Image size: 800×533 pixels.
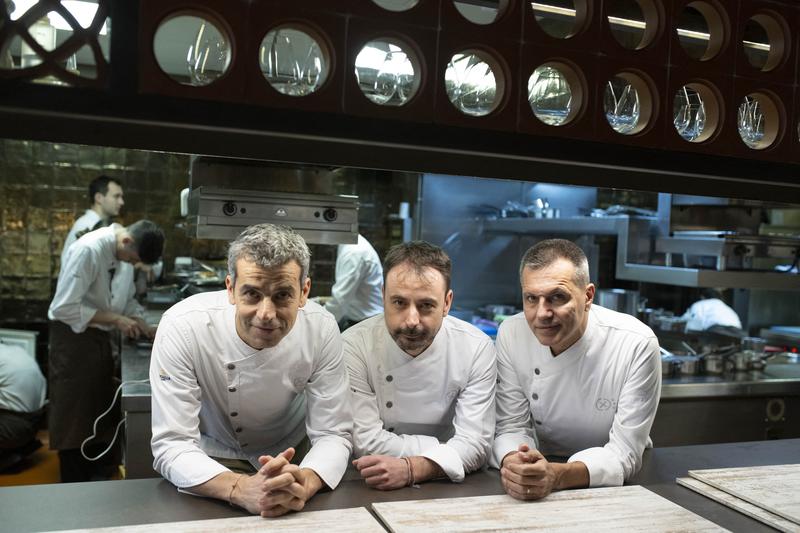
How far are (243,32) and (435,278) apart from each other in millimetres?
1177

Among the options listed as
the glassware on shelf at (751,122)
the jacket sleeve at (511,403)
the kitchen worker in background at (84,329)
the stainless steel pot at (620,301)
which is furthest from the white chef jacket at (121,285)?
the glassware on shelf at (751,122)

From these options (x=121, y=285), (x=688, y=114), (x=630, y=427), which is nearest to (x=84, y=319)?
(x=121, y=285)

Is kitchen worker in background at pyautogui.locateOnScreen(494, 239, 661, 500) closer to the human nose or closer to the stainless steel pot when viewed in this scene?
the human nose

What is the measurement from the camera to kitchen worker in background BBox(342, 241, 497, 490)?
219 cm

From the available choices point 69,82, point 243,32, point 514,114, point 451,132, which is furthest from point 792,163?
point 69,82

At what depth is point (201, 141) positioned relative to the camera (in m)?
1.19

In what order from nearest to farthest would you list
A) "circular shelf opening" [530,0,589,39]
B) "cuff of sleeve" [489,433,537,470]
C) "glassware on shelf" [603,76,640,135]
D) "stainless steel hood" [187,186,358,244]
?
"glassware on shelf" [603,76,640,135] → "circular shelf opening" [530,0,589,39] → "cuff of sleeve" [489,433,537,470] → "stainless steel hood" [187,186,358,244]

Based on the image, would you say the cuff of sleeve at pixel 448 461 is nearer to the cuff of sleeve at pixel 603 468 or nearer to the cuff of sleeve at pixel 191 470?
the cuff of sleeve at pixel 603 468

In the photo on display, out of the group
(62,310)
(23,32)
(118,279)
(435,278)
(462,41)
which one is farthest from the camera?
(118,279)

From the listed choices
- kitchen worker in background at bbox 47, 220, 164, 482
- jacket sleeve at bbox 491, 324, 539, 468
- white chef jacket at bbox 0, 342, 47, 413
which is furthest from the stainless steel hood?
white chef jacket at bbox 0, 342, 47, 413

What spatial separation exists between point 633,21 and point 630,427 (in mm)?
1257

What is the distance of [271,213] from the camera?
304 centimetres

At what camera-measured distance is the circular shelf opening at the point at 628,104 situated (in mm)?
1480

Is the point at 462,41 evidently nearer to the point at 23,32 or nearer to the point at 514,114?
the point at 514,114
